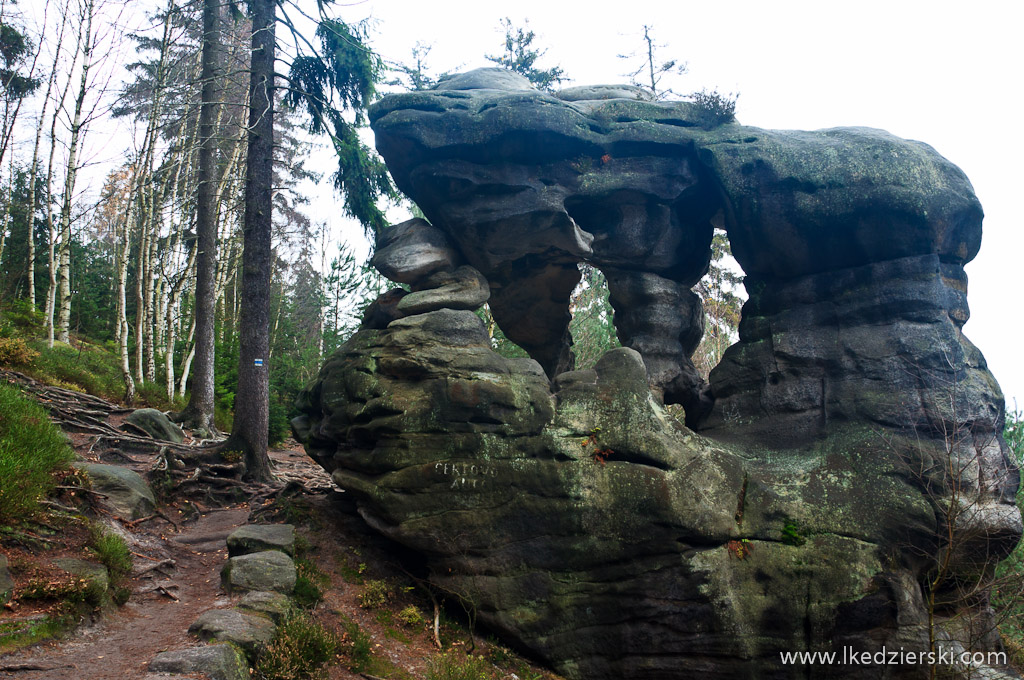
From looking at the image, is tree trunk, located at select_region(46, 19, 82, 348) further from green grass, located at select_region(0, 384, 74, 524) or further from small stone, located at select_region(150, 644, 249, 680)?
small stone, located at select_region(150, 644, 249, 680)

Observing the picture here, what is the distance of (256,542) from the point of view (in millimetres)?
8844

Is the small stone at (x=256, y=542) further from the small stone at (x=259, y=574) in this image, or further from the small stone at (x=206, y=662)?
the small stone at (x=206, y=662)

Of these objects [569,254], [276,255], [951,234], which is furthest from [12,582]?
[276,255]

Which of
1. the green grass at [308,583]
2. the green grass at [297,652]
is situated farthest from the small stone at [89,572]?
the green grass at [308,583]

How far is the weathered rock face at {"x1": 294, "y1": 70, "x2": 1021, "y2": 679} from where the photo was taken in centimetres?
830

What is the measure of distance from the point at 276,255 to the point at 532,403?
22.0 meters

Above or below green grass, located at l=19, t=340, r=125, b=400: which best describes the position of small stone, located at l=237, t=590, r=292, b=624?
below

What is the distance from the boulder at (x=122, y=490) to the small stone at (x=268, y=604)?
3.70m

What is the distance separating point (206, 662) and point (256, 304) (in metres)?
8.29

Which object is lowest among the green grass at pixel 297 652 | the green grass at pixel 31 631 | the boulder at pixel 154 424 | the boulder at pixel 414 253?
the green grass at pixel 297 652

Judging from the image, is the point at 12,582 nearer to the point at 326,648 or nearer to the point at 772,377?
the point at 326,648

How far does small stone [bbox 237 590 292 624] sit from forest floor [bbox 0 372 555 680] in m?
0.39

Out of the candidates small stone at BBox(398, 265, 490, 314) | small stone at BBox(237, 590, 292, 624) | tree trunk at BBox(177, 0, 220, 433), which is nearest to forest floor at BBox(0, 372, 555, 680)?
small stone at BBox(237, 590, 292, 624)

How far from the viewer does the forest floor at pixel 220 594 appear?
236 inches
